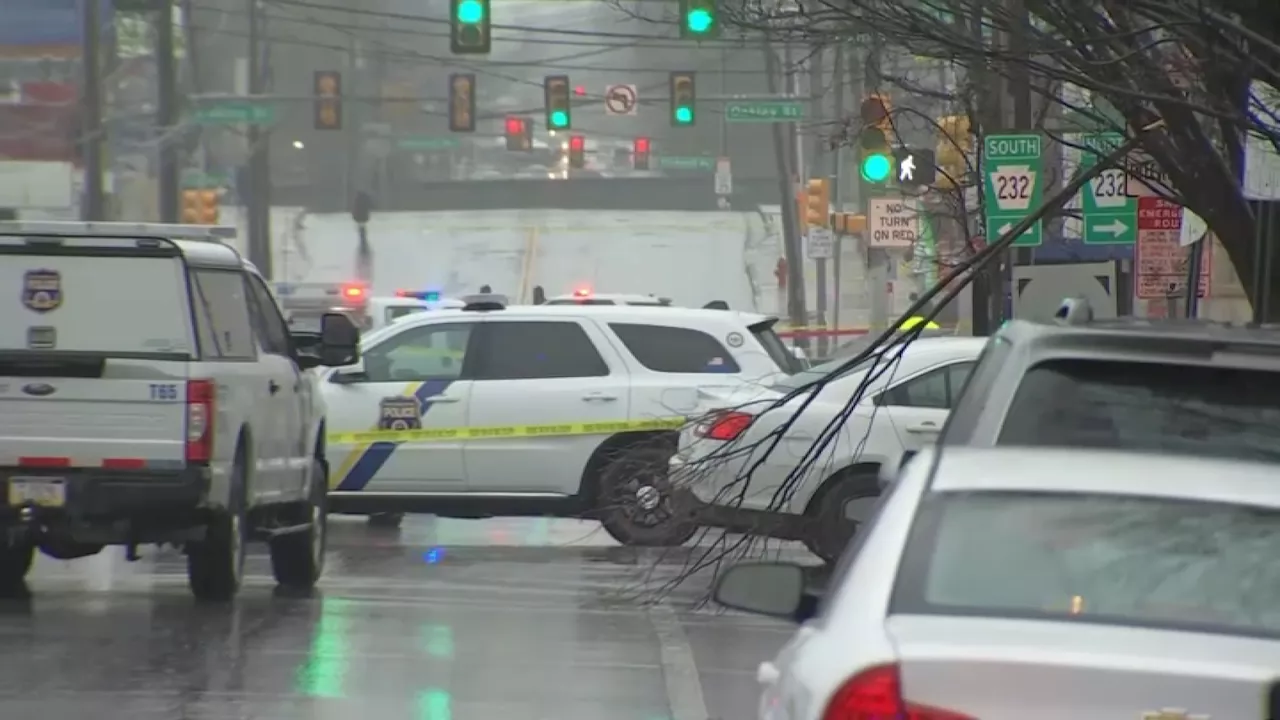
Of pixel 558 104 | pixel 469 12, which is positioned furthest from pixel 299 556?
pixel 558 104

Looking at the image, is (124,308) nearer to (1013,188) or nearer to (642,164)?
(1013,188)

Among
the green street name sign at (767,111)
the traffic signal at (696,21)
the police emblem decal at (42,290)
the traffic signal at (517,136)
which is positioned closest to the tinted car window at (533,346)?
the police emblem decal at (42,290)

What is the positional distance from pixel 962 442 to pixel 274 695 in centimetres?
409

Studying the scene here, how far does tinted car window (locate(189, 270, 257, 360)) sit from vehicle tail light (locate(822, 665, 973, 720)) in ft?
27.0

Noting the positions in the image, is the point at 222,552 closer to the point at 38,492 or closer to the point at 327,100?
the point at 38,492

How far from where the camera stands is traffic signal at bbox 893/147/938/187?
19.9m

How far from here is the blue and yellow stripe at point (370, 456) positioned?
52.7 ft

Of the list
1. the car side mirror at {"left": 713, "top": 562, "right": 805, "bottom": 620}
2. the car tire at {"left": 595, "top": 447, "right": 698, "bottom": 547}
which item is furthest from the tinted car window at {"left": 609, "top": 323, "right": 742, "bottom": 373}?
the car side mirror at {"left": 713, "top": 562, "right": 805, "bottom": 620}

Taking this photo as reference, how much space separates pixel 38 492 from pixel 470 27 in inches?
655

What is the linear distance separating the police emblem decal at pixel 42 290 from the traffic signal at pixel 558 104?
→ 2632cm

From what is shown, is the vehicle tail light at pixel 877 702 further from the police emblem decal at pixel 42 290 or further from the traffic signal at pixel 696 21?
the traffic signal at pixel 696 21

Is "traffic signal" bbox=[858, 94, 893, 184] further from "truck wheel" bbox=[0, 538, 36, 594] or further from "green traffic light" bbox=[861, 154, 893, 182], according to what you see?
"truck wheel" bbox=[0, 538, 36, 594]

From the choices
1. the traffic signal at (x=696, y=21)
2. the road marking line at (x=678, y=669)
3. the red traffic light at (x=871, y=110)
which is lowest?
the road marking line at (x=678, y=669)

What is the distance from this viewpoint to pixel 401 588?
42.9ft
